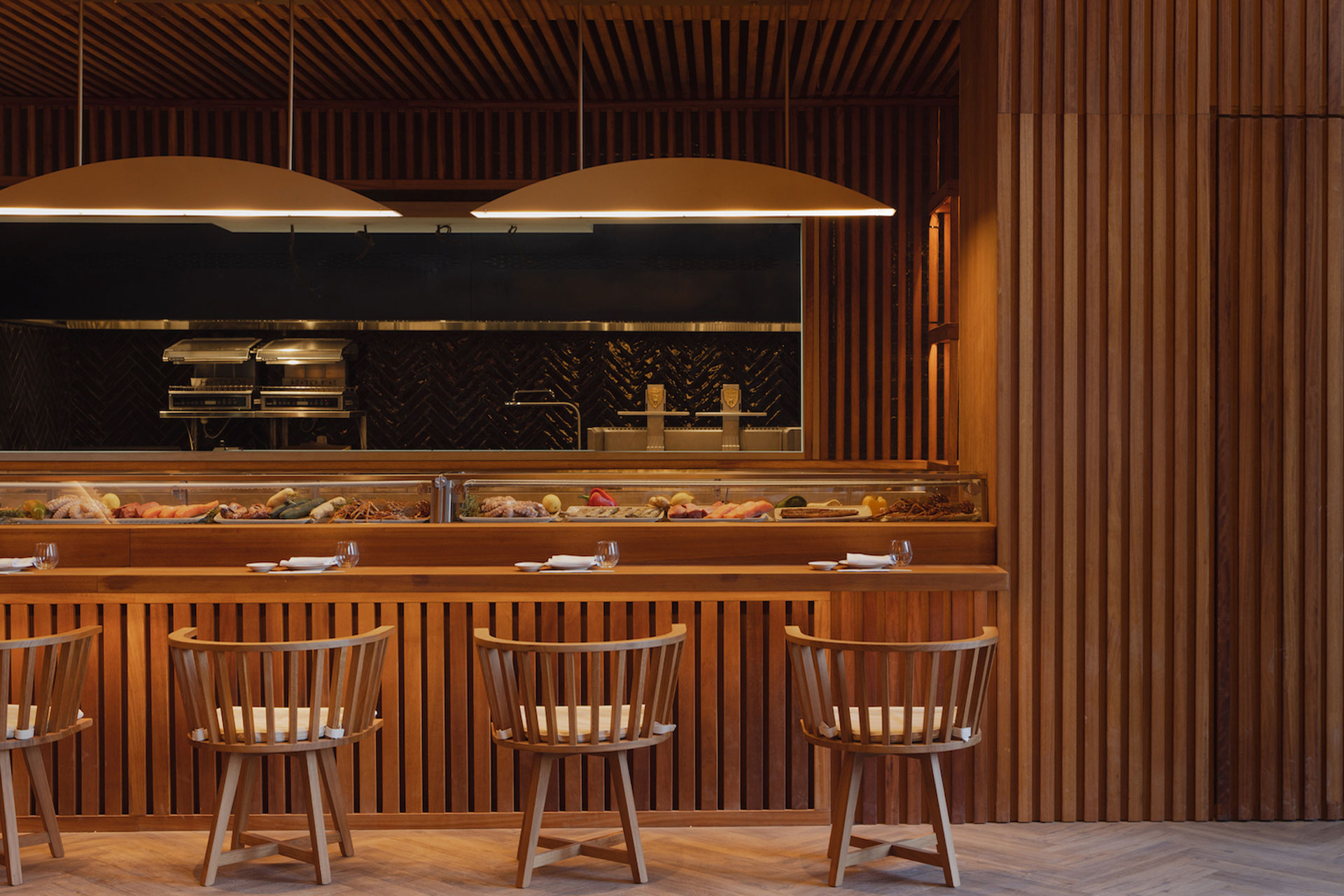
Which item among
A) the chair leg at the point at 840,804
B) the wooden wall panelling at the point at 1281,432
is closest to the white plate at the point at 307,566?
the chair leg at the point at 840,804

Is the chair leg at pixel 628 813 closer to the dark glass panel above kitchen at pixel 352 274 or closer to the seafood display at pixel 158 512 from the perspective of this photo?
the seafood display at pixel 158 512

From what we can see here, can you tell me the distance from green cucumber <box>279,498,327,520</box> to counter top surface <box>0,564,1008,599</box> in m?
0.29

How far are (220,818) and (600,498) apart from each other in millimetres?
1691

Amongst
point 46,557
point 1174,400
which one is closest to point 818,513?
point 1174,400

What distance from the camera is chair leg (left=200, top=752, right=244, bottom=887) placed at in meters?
3.24

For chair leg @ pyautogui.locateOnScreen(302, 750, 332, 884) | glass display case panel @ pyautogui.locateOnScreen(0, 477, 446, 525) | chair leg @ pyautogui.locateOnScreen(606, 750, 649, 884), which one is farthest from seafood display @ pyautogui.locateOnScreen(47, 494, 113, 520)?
chair leg @ pyautogui.locateOnScreen(606, 750, 649, 884)

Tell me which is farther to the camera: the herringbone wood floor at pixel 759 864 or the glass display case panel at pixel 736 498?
the glass display case panel at pixel 736 498

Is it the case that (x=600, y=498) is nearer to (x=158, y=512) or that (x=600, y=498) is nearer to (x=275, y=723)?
(x=275, y=723)

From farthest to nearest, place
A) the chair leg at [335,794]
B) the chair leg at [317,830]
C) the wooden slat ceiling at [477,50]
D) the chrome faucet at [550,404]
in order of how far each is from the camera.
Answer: the chrome faucet at [550,404], the wooden slat ceiling at [477,50], the chair leg at [335,794], the chair leg at [317,830]

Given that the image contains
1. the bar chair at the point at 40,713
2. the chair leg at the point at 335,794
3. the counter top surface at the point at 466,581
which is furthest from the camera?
the counter top surface at the point at 466,581

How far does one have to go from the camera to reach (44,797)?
3.49 metres

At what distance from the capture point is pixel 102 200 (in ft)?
13.5

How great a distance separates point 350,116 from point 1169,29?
4.90 m

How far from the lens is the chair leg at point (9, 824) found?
329cm
